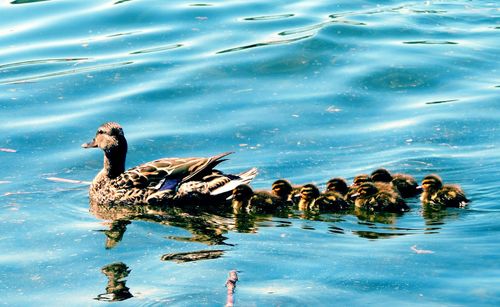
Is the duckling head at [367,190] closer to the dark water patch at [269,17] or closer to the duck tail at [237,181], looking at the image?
the duck tail at [237,181]

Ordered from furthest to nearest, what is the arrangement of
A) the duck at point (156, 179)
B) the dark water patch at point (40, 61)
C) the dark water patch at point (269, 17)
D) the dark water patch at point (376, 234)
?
the dark water patch at point (269, 17) < the dark water patch at point (40, 61) < the duck at point (156, 179) < the dark water patch at point (376, 234)

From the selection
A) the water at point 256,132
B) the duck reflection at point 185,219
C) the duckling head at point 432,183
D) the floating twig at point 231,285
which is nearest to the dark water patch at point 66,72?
the water at point 256,132

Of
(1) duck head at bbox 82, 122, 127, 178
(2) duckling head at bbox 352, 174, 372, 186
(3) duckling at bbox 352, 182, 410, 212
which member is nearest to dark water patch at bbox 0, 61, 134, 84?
(1) duck head at bbox 82, 122, 127, 178

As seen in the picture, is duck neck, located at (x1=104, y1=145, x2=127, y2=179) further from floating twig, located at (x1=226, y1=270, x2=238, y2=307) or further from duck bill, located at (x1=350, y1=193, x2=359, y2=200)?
floating twig, located at (x1=226, y1=270, x2=238, y2=307)

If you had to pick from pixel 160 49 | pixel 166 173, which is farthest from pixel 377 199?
pixel 160 49

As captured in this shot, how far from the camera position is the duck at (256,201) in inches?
334

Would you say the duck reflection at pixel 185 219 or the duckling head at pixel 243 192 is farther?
the duckling head at pixel 243 192

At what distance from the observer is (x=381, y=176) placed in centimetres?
871

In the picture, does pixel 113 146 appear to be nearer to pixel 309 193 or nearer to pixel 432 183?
pixel 309 193

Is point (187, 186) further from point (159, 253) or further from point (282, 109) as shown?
point (282, 109)

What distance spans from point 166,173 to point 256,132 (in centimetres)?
165

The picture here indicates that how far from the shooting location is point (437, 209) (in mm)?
8250

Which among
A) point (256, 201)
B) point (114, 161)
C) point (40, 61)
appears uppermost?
point (40, 61)

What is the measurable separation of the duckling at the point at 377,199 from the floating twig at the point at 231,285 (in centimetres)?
166
